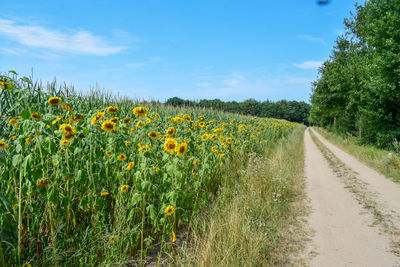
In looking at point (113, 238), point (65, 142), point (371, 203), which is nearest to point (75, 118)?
point (65, 142)

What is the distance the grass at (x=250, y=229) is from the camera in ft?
8.32

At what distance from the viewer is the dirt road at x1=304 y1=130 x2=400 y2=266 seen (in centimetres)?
294

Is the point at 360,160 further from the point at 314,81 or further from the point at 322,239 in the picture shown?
the point at 314,81

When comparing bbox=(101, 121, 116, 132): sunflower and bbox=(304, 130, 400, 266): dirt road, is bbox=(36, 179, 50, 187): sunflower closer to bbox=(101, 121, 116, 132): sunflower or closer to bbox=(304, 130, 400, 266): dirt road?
bbox=(101, 121, 116, 132): sunflower

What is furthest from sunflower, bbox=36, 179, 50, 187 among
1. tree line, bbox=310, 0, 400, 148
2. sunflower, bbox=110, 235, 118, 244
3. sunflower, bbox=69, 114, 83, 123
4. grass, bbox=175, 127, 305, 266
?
tree line, bbox=310, 0, 400, 148

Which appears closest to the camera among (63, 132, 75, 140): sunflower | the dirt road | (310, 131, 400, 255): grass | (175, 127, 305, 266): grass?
(63, 132, 75, 140): sunflower

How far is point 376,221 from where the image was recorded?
3926 millimetres

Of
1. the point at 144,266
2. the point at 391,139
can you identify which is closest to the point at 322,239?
the point at 144,266

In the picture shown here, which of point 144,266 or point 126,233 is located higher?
point 126,233

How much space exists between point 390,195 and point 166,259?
208 inches

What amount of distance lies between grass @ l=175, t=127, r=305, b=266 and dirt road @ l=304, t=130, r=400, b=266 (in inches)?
12.1

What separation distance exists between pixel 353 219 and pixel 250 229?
2.11 metres

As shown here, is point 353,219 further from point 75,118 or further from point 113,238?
point 75,118

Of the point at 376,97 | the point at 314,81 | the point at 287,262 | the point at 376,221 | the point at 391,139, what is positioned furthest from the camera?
the point at 314,81
